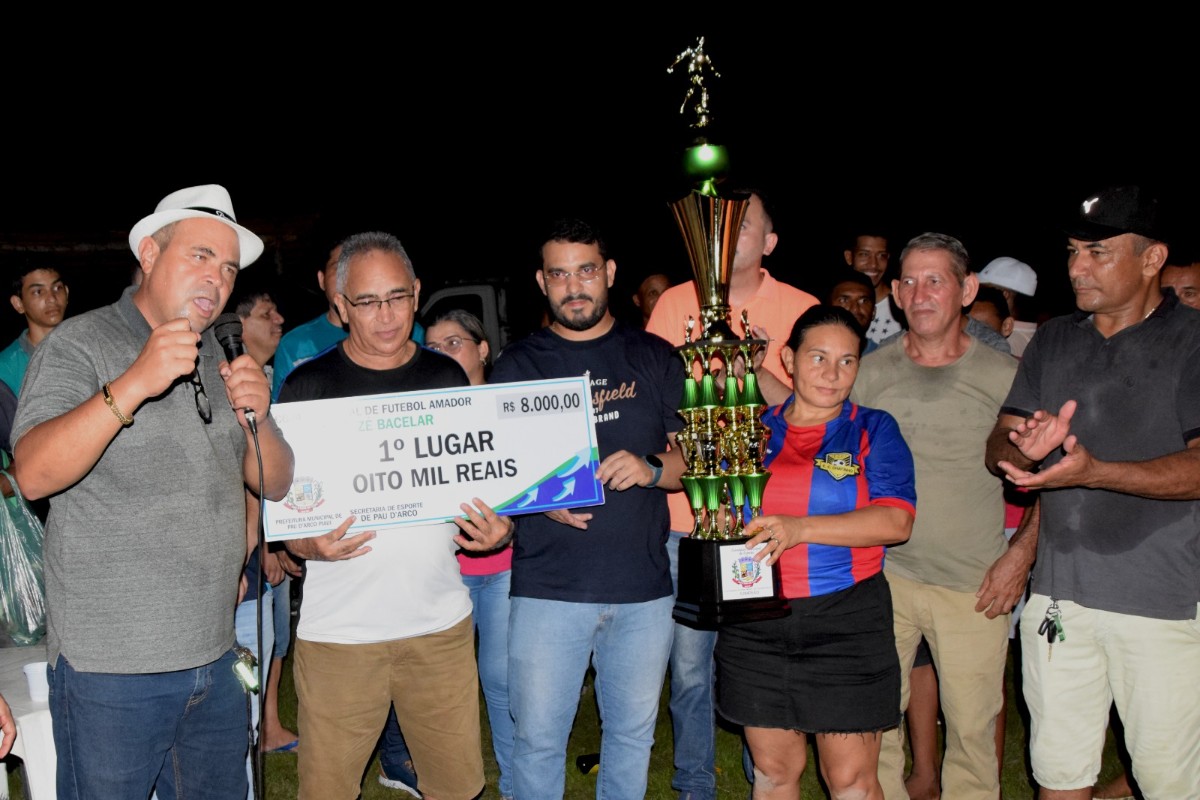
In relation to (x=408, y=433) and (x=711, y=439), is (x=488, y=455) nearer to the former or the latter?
(x=408, y=433)

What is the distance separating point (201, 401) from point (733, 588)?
1.97m

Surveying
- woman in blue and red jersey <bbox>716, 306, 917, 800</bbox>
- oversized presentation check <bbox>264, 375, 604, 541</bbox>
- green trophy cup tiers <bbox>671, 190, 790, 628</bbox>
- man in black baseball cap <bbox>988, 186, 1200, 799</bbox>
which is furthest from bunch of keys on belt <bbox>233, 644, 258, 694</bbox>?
man in black baseball cap <bbox>988, 186, 1200, 799</bbox>

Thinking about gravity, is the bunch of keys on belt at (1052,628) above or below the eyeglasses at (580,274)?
below

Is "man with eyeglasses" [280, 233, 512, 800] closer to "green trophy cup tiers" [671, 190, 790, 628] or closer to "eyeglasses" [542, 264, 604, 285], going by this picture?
"eyeglasses" [542, 264, 604, 285]

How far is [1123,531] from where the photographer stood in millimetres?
3592

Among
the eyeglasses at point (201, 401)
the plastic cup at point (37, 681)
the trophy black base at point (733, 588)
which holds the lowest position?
the plastic cup at point (37, 681)

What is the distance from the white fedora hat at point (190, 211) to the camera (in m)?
2.85

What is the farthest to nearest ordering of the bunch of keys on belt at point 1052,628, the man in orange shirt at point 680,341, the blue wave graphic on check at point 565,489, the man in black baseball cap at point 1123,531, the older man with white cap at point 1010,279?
the older man with white cap at point 1010,279 → the man in orange shirt at point 680,341 → the bunch of keys on belt at point 1052,628 → the blue wave graphic on check at point 565,489 → the man in black baseball cap at point 1123,531

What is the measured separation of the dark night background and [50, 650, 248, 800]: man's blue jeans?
1013 cm

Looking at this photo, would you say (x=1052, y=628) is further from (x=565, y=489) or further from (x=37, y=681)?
(x=37, y=681)

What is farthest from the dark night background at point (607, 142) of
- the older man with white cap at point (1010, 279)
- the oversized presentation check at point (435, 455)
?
the oversized presentation check at point (435, 455)

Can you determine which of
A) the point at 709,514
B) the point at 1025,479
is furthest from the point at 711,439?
the point at 1025,479

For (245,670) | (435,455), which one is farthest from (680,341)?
(245,670)

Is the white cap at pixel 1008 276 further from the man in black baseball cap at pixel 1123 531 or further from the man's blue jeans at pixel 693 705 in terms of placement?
the man's blue jeans at pixel 693 705
